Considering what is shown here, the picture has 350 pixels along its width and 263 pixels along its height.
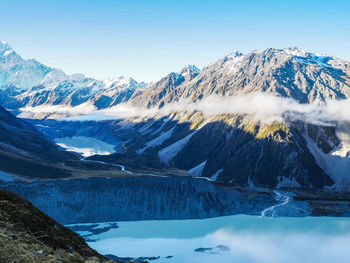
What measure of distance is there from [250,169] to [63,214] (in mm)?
112961

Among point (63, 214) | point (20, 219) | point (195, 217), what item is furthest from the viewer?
point (195, 217)

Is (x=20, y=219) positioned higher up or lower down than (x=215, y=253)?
higher up

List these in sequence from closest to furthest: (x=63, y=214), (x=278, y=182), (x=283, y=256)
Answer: (x=283, y=256)
(x=63, y=214)
(x=278, y=182)

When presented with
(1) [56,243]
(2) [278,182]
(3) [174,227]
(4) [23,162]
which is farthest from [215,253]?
(4) [23,162]

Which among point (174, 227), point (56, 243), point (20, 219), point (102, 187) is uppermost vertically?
point (20, 219)

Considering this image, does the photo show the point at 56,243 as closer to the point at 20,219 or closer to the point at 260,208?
the point at 20,219

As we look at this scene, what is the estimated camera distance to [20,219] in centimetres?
2542

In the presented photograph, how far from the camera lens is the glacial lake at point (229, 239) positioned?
96.5 m

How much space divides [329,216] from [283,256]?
5651 centimetres

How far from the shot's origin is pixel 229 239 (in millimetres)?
113688

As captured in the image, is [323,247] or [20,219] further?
[323,247]

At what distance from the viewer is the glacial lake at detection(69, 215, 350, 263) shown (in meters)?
96.5

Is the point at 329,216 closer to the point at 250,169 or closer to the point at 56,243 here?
the point at 250,169

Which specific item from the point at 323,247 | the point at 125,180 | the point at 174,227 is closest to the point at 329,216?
the point at 323,247
